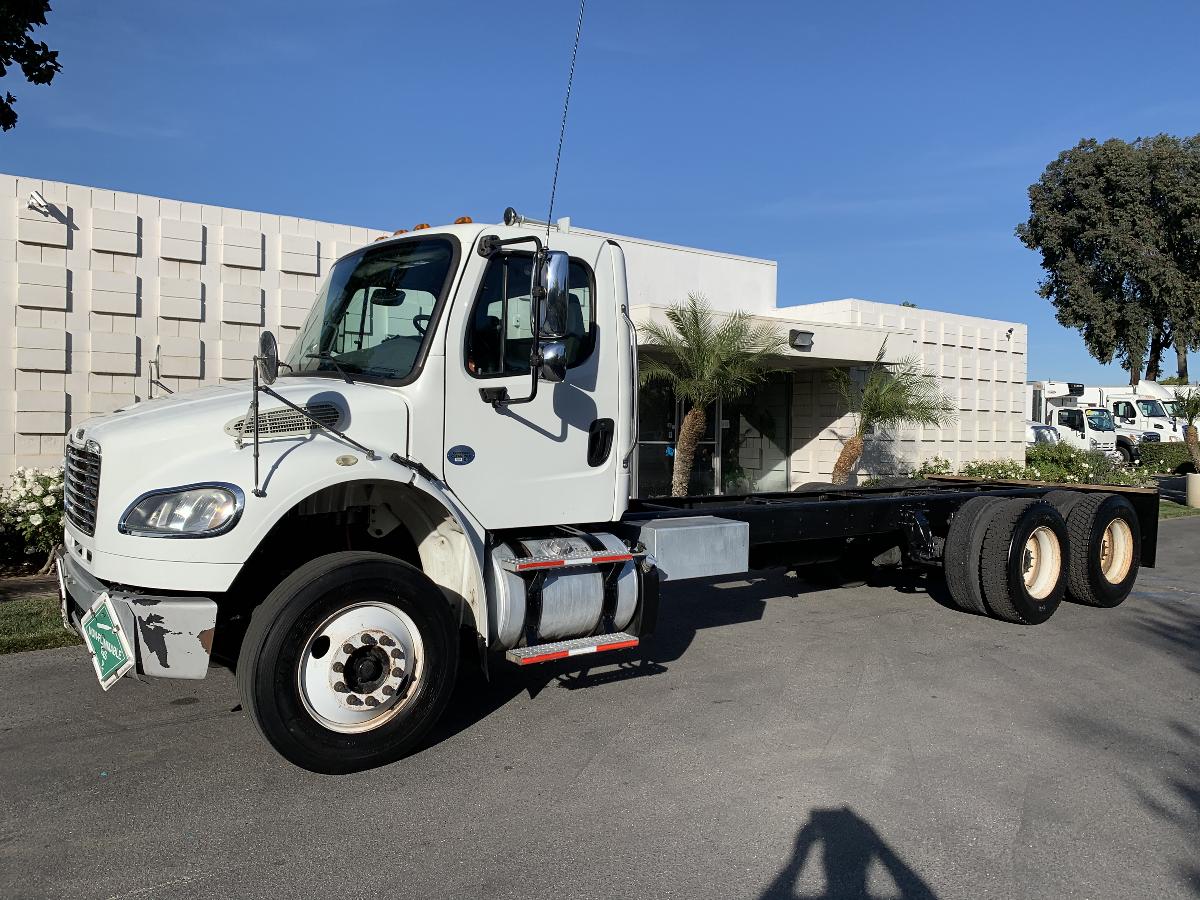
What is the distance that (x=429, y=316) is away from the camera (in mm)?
5191

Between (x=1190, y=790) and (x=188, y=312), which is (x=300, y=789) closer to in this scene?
(x=1190, y=790)

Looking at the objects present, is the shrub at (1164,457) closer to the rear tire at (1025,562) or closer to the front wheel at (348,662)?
the rear tire at (1025,562)

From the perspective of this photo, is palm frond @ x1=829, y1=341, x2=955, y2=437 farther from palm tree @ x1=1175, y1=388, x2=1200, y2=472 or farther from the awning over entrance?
palm tree @ x1=1175, y1=388, x2=1200, y2=472

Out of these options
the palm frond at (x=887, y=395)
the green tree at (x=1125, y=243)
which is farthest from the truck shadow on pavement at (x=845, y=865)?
the green tree at (x=1125, y=243)

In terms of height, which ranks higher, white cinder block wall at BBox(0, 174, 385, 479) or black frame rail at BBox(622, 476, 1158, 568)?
white cinder block wall at BBox(0, 174, 385, 479)

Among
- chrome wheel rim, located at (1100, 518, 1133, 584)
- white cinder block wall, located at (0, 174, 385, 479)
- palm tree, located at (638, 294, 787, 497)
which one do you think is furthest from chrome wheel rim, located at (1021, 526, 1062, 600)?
white cinder block wall, located at (0, 174, 385, 479)

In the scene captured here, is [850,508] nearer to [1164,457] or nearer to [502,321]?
[502,321]

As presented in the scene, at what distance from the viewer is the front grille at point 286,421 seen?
14.8 ft

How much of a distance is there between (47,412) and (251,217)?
3.29m

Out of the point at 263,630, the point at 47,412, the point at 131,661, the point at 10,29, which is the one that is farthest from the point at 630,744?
the point at 47,412

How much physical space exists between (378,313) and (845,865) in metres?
3.75

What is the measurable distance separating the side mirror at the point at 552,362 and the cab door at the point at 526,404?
189mm

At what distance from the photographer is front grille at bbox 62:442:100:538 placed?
453 cm

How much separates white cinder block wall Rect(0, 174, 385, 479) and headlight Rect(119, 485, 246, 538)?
618 cm
